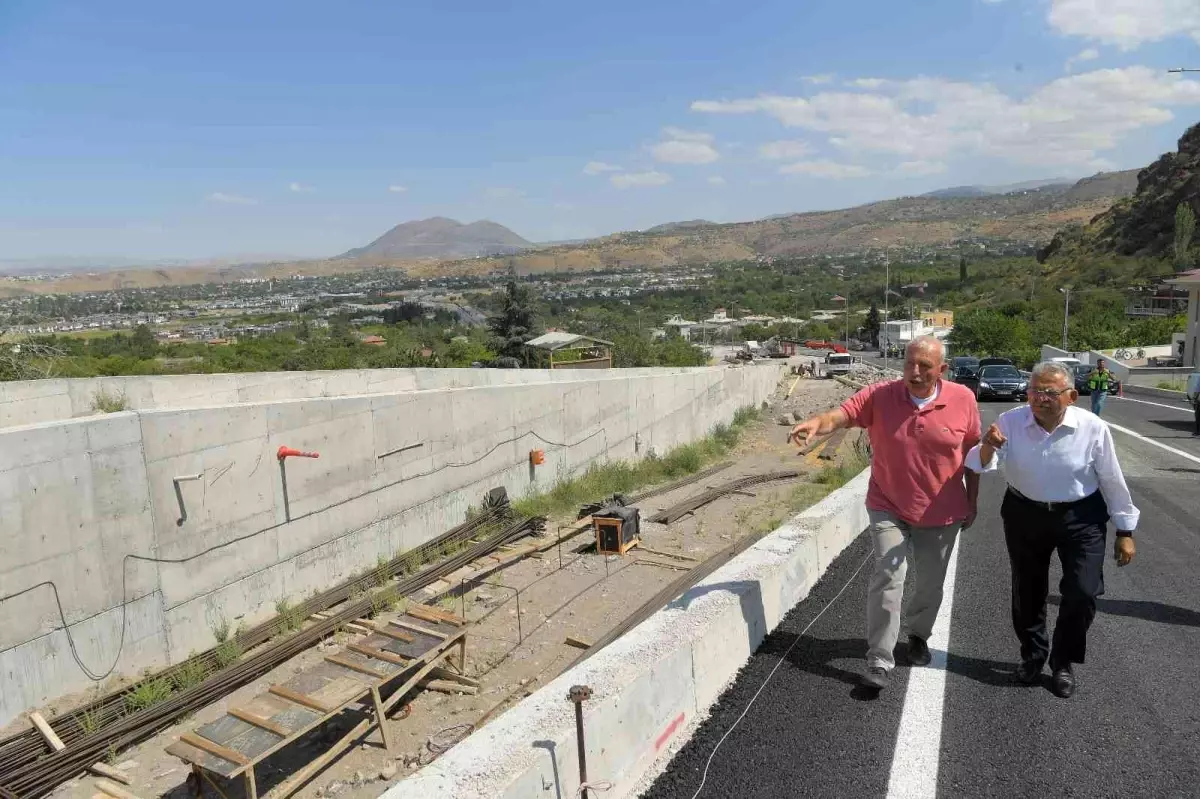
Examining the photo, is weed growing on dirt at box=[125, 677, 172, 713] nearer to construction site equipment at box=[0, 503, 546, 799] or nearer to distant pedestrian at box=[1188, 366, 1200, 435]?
construction site equipment at box=[0, 503, 546, 799]

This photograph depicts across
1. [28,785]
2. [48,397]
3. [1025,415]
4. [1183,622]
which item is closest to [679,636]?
[1025,415]

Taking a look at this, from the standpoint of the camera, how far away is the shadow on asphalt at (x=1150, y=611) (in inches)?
196

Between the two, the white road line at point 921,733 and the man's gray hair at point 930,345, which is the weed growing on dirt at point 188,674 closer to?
the white road line at point 921,733

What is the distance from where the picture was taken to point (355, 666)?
257 inches

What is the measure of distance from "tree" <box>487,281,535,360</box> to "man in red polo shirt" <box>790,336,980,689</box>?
141 feet

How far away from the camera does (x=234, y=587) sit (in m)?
9.07

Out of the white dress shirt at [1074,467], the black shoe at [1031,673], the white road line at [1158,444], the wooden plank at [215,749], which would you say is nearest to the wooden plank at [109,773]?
the wooden plank at [215,749]

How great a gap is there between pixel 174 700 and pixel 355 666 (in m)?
2.10

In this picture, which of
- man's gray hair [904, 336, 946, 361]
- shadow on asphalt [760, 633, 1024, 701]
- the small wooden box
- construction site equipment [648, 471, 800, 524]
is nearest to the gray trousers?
shadow on asphalt [760, 633, 1024, 701]

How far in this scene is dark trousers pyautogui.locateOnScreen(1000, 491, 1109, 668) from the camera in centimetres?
389

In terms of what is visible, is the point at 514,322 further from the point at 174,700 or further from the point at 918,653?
the point at 918,653

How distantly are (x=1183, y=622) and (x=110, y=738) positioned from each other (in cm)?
800

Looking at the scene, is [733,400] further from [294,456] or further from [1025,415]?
[1025,415]

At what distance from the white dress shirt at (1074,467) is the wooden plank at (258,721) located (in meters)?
4.90
